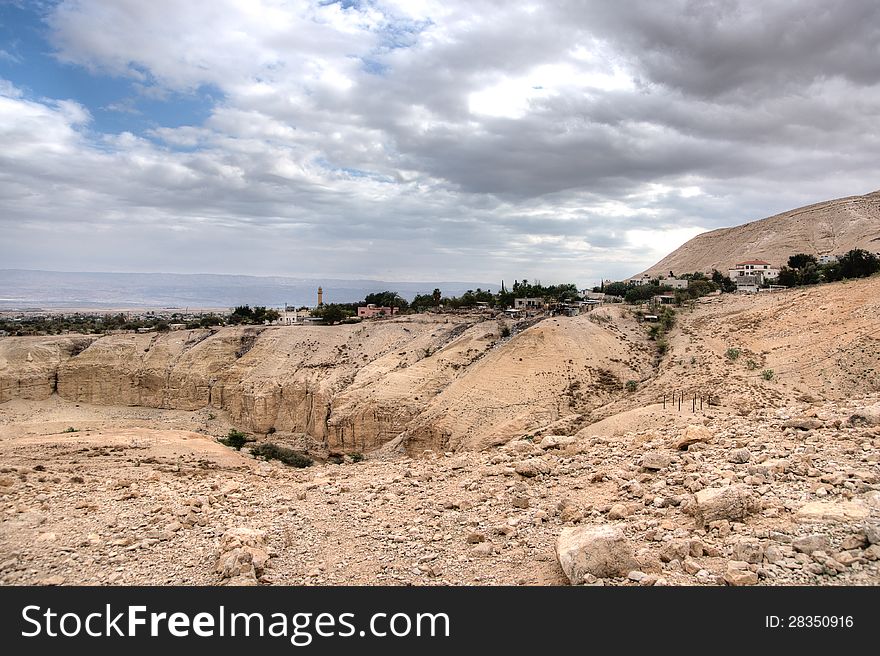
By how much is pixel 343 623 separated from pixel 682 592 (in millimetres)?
3157

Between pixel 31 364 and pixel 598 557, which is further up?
pixel 598 557

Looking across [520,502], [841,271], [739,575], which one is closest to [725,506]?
[739,575]

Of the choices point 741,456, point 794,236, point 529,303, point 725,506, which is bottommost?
point 725,506

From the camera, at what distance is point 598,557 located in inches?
236

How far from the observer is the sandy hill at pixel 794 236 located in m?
78.1

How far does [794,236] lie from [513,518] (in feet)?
309

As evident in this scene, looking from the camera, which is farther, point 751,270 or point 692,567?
point 751,270

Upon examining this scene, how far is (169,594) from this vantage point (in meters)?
6.06

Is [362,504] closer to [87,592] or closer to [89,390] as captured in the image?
[87,592]

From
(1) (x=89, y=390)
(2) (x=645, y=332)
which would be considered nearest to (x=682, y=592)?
(2) (x=645, y=332)

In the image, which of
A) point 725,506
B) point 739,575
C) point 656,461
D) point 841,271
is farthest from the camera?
point 841,271

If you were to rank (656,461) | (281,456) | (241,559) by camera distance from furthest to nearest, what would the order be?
1. (281,456)
2. (656,461)
3. (241,559)

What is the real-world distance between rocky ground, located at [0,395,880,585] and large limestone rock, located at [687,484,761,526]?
0.08 ft

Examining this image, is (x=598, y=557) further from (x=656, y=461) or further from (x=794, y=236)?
(x=794, y=236)
